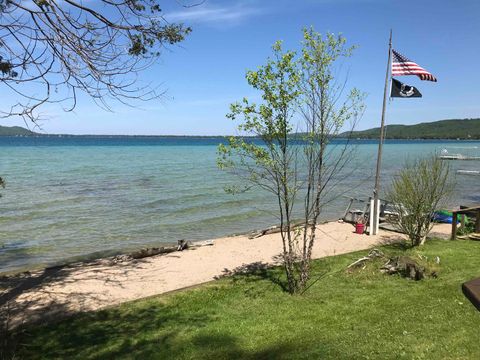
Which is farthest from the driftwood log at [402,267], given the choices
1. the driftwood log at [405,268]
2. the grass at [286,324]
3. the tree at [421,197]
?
the tree at [421,197]

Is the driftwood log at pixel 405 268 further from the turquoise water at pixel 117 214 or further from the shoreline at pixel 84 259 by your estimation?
the shoreline at pixel 84 259

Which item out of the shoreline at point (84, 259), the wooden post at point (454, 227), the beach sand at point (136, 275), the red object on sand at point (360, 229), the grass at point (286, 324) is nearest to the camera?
the grass at point (286, 324)

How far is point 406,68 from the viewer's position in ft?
46.7

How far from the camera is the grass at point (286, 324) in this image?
5.68 metres

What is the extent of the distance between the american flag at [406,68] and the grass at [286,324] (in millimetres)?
6674

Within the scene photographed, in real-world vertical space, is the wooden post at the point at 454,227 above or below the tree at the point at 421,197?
below

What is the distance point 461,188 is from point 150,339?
31.8 meters

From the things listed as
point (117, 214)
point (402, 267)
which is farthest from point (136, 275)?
point (117, 214)

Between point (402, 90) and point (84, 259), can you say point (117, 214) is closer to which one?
point (84, 259)

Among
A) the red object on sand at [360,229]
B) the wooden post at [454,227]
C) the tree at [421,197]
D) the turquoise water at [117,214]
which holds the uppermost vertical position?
the tree at [421,197]

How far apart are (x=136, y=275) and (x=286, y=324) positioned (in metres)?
5.30

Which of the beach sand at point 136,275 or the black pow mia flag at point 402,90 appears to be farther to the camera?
the black pow mia flag at point 402,90

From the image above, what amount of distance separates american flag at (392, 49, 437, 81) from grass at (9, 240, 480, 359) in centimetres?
667

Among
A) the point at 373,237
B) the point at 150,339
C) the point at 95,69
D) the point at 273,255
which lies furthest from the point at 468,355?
the point at 373,237
